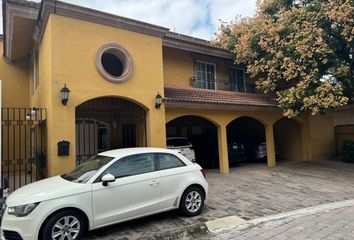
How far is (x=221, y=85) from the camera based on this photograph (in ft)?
47.3

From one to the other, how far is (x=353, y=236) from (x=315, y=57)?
308 inches

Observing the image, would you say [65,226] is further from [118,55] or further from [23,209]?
[118,55]

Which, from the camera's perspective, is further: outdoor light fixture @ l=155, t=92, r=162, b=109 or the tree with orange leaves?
the tree with orange leaves

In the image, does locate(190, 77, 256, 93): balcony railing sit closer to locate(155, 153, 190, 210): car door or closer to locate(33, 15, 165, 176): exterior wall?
locate(33, 15, 165, 176): exterior wall

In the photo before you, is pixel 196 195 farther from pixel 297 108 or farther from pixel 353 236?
pixel 297 108

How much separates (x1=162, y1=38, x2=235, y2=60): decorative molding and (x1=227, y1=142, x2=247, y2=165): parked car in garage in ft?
14.7

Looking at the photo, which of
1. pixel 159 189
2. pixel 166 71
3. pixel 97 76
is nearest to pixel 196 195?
pixel 159 189

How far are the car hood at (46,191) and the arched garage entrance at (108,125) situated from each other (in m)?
4.07

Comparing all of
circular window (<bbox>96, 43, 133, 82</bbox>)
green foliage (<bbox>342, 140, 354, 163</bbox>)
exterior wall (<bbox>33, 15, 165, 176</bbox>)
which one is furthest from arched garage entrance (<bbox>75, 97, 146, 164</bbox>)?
green foliage (<bbox>342, 140, 354, 163</bbox>)

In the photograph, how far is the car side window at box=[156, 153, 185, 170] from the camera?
613 cm

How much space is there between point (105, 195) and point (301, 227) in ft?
13.0

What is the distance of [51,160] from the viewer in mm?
7652

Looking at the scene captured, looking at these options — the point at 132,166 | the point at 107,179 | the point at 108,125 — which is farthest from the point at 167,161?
the point at 108,125

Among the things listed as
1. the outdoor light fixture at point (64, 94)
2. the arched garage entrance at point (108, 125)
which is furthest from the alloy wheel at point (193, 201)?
the outdoor light fixture at point (64, 94)
